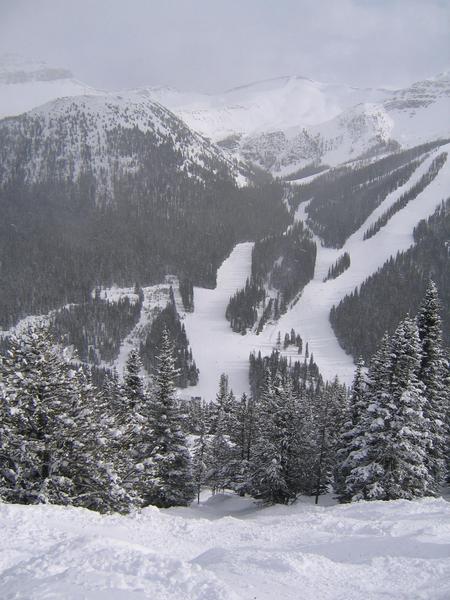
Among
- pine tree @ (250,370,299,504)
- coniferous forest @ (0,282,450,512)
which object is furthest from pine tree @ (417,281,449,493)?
pine tree @ (250,370,299,504)

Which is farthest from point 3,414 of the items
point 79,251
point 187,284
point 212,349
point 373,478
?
point 79,251

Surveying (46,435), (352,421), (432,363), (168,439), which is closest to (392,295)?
(352,421)

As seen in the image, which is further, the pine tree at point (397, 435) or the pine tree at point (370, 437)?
the pine tree at point (370, 437)

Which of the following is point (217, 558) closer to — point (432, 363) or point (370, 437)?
point (370, 437)

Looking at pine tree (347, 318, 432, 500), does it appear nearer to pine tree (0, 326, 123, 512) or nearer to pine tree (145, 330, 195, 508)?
pine tree (145, 330, 195, 508)

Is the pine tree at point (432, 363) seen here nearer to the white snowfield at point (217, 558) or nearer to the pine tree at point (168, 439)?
the white snowfield at point (217, 558)

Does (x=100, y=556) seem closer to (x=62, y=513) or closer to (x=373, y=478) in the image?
(x=62, y=513)

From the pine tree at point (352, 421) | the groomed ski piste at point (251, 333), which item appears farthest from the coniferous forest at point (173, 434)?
the groomed ski piste at point (251, 333)
